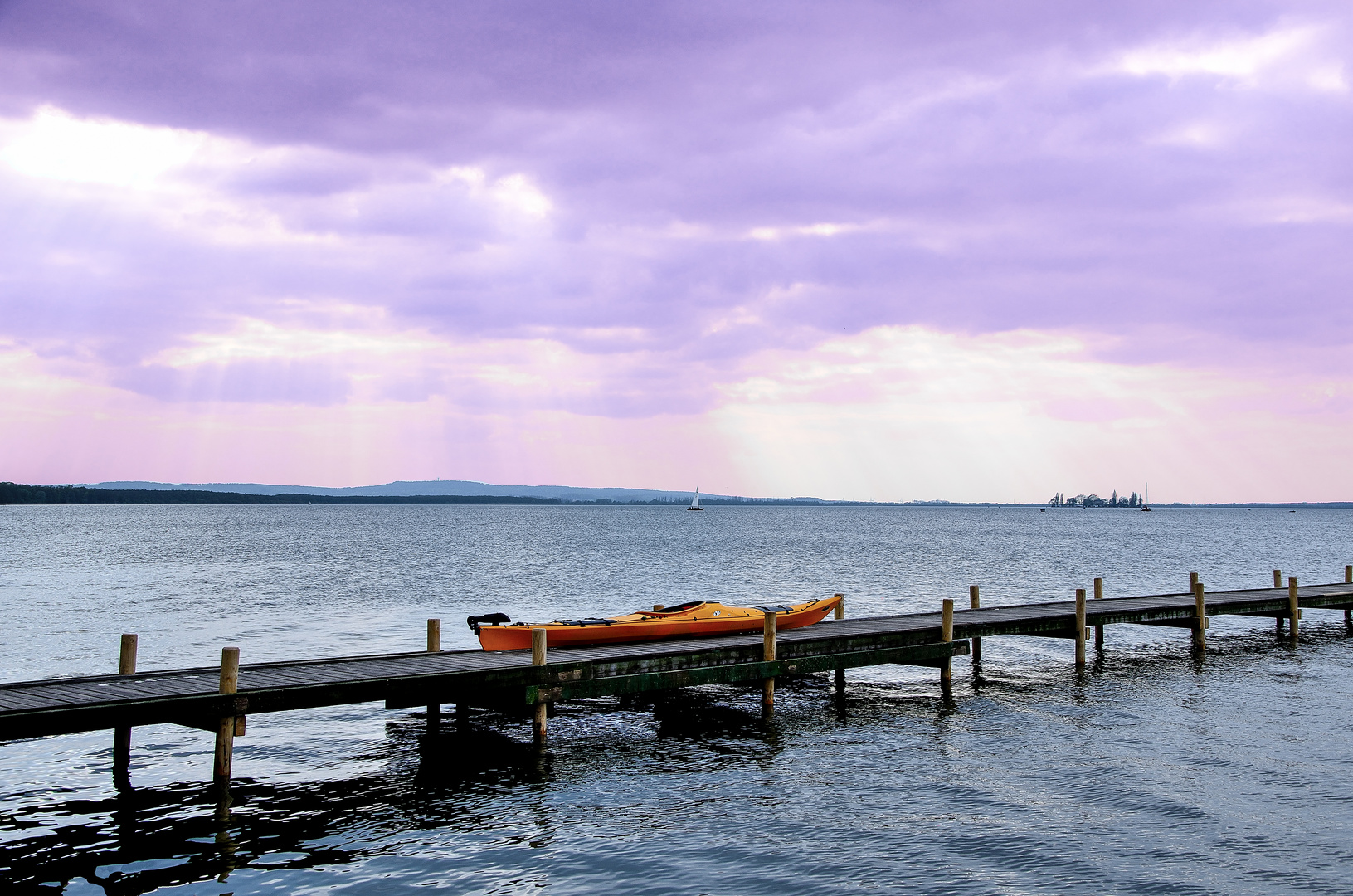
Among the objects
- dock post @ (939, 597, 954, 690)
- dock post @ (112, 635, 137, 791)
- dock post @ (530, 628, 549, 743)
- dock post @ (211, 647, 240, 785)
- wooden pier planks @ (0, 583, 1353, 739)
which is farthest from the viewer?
dock post @ (939, 597, 954, 690)

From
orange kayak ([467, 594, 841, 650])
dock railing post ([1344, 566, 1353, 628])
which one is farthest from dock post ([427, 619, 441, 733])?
dock railing post ([1344, 566, 1353, 628])

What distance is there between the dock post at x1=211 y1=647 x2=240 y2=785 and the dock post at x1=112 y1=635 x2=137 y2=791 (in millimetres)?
2187

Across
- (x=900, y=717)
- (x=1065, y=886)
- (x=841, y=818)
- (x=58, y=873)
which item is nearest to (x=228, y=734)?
(x=58, y=873)

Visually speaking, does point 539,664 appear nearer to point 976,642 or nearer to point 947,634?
point 947,634

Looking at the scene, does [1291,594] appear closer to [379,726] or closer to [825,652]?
[825,652]

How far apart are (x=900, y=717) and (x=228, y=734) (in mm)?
12987

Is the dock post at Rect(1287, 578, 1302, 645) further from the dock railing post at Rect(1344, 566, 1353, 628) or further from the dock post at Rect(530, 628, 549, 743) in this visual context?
the dock post at Rect(530, 628, 549, 743)

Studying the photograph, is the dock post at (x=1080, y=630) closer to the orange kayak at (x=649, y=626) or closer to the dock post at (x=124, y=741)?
the orange kayak at (x=649, y=626)

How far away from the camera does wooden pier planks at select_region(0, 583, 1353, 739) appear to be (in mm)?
13398

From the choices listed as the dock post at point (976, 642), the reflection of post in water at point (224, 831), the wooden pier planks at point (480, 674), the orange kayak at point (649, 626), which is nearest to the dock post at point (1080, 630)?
the wooden pier planks at point (480, 674)

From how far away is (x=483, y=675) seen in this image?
53.6 feet

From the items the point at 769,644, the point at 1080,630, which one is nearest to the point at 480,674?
the point at 769,644

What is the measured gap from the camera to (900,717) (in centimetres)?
2047

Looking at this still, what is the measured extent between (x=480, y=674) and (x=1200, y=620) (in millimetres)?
22752
